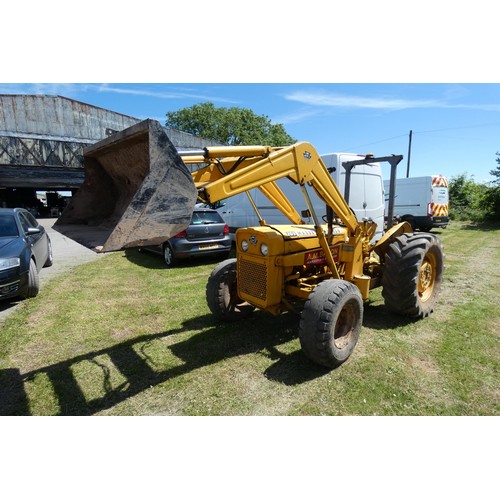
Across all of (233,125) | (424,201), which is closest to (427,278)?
(424,201)

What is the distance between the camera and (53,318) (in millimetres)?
4848

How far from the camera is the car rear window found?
26.5 ft

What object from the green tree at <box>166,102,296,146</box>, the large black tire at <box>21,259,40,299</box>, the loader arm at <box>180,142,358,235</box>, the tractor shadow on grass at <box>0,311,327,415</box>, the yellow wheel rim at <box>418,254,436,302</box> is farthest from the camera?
the green tree at <box>166,102,296,146</box>

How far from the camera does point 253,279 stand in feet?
12.8

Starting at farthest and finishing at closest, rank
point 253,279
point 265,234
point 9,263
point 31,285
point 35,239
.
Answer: point 35,239, point 31,285, point 9,263, point 253,279, point 265,234

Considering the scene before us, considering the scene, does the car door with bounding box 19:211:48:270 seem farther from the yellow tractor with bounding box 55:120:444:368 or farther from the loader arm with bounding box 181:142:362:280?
the loader arm with bounding box 181:142:362:280

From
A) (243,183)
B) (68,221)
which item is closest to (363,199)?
(243,183)

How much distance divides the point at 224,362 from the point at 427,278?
11.0 feet

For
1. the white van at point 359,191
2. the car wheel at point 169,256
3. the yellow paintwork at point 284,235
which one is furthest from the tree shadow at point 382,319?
the car wheel at point 169,256

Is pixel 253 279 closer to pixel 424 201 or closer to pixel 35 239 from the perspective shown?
pixel 35 239

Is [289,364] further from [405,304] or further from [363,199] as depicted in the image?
[363,199]

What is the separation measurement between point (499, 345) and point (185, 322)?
390 cm

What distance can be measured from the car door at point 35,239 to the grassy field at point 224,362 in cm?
128

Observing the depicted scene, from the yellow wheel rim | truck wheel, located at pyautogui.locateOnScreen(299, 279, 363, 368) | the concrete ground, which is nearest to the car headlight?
the concrete ground
